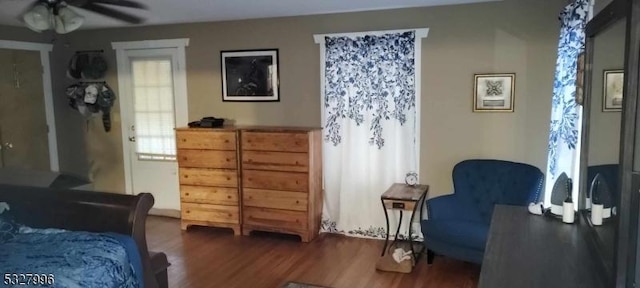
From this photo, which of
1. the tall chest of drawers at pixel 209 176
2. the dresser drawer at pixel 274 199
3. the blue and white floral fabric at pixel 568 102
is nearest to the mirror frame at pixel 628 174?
the blue and white floral fabric at pixel 568 102

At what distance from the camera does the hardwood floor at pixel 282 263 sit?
3.67 meters

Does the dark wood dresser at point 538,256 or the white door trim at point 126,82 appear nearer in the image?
the dark wood dresser at point 538,256

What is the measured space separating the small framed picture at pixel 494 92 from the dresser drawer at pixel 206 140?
7.79 ft

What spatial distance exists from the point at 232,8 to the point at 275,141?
131cm

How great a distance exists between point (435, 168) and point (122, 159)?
3.81 m

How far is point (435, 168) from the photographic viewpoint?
14.7ft

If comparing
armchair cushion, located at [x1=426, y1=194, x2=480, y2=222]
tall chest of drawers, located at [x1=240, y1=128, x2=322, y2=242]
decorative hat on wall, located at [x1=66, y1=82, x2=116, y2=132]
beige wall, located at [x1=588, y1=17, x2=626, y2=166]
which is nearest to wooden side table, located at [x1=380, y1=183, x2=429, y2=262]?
armchair cushion, located at [x1=426, y1=194, x2=480, y2=222]

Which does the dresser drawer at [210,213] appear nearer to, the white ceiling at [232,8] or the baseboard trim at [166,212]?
the baseboard trim at [166,212]

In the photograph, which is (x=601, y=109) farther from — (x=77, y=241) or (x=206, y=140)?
(x=206, y=140)

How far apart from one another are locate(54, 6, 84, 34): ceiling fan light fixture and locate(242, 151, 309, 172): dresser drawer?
6.86 ft

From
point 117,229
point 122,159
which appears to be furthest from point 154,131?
point 117,229

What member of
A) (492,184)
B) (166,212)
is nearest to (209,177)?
(166,212)

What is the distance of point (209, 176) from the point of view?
4875mm

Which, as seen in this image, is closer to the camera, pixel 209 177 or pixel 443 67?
pixel 443 67
